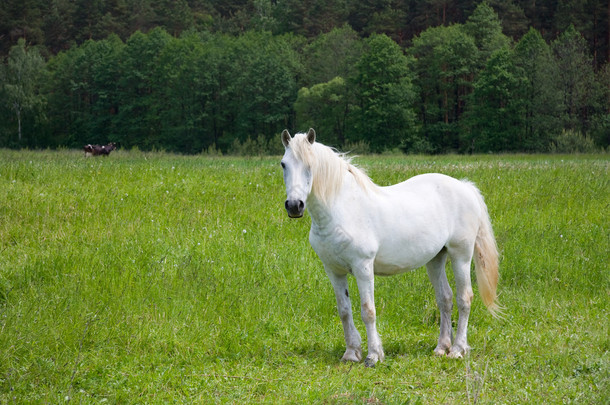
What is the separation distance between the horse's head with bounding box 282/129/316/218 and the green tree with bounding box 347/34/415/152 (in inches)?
2041

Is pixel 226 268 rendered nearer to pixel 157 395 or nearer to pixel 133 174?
pixel 157 395

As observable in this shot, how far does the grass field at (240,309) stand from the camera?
500 cm

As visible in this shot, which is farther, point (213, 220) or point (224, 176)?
point (224, 176)

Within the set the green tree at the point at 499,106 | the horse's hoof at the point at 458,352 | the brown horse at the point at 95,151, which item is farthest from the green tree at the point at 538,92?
the horse's hoof at the point at 458,352

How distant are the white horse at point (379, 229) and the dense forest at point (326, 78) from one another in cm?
4284

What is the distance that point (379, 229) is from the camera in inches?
218

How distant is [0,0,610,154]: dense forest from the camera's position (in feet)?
171

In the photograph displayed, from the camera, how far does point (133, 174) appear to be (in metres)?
13.6

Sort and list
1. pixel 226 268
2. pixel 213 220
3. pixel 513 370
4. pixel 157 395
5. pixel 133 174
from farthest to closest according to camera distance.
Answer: pixel 133 174
pixel 213 220
pixel 226 268
pixel 513 370
pixel 157 395

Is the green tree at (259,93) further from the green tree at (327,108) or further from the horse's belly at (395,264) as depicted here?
the horse's belly at (395,264)

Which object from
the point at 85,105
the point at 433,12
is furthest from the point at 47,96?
the point at 433,12

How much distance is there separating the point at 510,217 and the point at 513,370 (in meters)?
6.38

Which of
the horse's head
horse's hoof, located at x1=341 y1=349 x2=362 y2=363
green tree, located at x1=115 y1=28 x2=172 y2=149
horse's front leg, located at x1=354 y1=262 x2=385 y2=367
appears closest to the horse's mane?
the horse's head

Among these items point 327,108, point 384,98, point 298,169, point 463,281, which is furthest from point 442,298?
point 327,108
